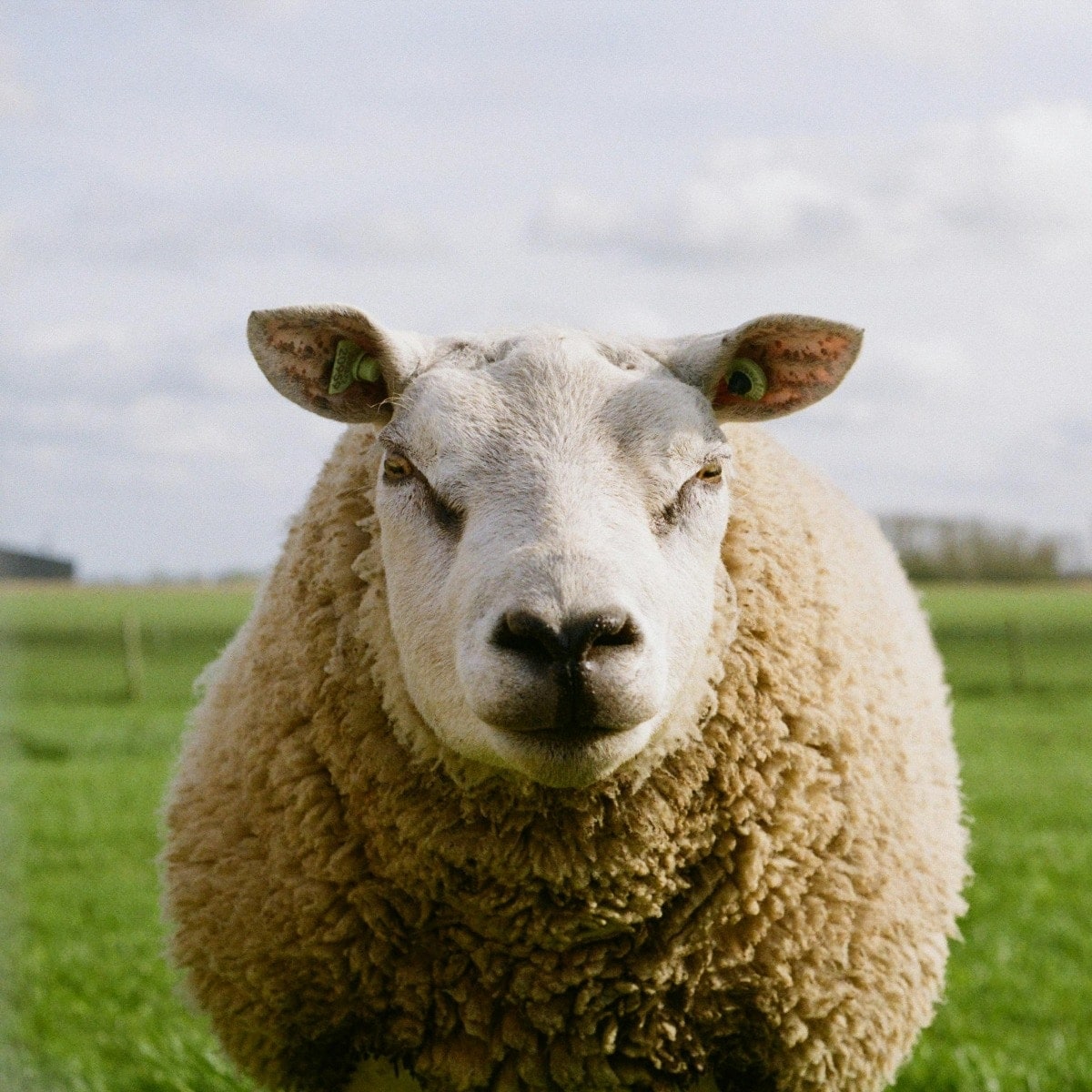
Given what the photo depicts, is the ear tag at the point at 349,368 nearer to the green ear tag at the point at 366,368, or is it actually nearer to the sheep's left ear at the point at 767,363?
the green ear tag at the point at 366,368

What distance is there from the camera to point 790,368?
10.8 feet

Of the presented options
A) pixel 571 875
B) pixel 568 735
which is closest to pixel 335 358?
pixel 568 735

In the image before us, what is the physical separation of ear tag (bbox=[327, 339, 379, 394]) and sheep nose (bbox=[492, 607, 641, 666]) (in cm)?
101

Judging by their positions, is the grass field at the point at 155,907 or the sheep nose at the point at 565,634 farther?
the grass field at the point at 155,907

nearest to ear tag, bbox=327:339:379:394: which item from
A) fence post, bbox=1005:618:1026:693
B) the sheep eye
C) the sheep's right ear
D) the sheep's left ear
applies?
the sheep's right ear

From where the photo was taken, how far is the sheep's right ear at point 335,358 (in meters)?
3.14

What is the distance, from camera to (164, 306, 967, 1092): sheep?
2902mm

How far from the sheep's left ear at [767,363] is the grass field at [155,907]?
164cm

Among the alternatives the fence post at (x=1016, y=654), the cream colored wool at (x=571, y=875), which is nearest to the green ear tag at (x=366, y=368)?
the cream colored wool at (x=571, y=875)

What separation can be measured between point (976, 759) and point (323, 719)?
13.1m

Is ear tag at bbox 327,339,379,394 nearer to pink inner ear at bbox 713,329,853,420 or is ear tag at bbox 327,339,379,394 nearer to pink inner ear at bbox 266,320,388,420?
pink inner ear at bbox 266,320,388,420

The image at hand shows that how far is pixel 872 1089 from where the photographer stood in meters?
3.31

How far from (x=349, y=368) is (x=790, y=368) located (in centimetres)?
109

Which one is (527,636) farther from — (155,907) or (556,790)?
(155,907)
